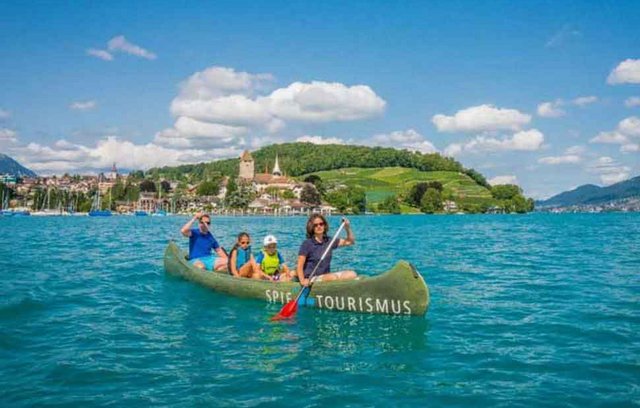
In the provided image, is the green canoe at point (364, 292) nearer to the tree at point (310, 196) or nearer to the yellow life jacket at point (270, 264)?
the yellow life jacket at point (270, 264)

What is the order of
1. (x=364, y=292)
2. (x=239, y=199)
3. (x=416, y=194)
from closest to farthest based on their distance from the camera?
(x=364, y=292) < (x=239, y=199) < (x=416, y=194)

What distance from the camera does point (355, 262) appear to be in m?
26.0

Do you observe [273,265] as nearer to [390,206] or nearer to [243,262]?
[243,262]

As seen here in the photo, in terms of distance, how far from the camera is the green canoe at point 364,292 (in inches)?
455

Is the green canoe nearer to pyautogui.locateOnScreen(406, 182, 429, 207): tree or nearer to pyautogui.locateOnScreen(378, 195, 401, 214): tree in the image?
pyautogui.locateOnScreen(378, 195, 401, 214): tree

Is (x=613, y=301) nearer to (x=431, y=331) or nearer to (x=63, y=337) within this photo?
(x=431, y=331)

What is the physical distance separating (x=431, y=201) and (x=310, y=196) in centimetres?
4144

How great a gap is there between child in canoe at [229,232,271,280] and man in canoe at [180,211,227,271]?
184cm

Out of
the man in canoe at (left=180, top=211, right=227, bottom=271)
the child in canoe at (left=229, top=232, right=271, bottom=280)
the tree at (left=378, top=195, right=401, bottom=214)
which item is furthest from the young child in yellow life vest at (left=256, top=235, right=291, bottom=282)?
the tree at (left=378, top=195, right=401, bottom=214)

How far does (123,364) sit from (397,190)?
193412 mm

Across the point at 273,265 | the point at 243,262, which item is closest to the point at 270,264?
the point at 273,265

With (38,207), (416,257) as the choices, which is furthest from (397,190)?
(416,257)

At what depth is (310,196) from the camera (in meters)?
191

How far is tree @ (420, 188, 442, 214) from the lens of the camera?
17950 cm
